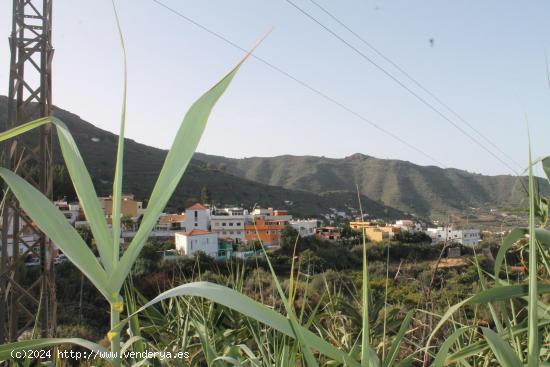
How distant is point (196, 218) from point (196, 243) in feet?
12.4

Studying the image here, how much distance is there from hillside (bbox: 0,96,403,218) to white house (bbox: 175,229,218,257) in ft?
25.9

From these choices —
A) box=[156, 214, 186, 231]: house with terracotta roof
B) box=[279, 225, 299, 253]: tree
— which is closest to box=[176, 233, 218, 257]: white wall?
box=[279, 225, 299, 253]: tree

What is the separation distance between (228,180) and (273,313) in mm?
34375

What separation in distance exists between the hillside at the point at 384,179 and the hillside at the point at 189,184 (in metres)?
3.99

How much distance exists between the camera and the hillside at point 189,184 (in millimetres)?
26688

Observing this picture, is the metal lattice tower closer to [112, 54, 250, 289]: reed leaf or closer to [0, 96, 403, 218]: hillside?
[112, 54, 250, 289]: reed leaf

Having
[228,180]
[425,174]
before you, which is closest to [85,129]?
[228,180]

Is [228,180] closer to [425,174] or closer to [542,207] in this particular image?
[425,174]

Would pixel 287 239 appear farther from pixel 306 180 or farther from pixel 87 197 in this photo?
pixel 306 180

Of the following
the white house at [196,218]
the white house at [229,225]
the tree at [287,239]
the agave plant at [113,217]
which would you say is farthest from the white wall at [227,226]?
the agave plant at [113,217]

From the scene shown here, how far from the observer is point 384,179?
145 ft

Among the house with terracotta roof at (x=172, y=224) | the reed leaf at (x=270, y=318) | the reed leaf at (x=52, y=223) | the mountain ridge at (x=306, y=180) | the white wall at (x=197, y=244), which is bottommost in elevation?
the white wall at (x=197, y=244)

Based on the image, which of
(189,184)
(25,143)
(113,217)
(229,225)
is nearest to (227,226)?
(229,225)

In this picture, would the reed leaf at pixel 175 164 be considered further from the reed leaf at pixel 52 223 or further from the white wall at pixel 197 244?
the white wall at pixel 197 244
